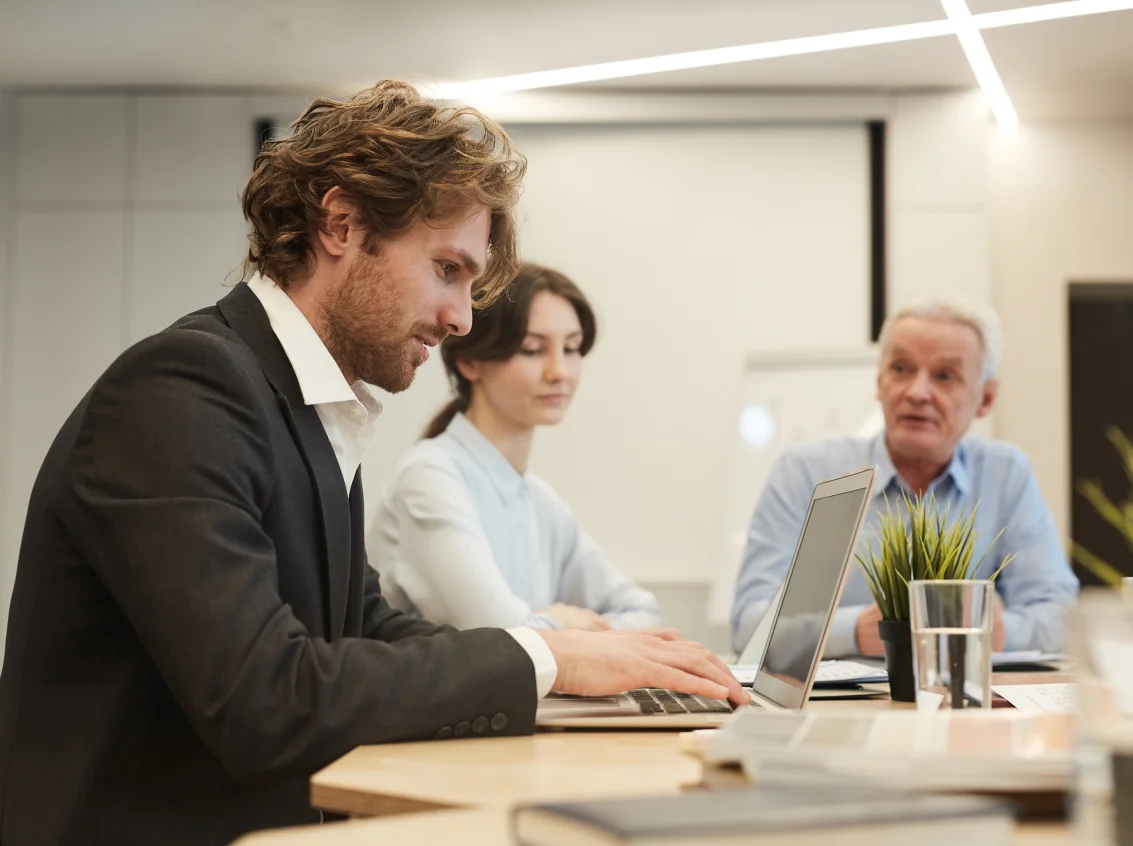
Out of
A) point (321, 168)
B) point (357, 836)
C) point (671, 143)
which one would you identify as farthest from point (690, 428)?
point (357, 836)

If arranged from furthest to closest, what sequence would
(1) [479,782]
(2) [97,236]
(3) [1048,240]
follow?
(2) [97,236] → (3) [1048,240] → (1) [479,782]

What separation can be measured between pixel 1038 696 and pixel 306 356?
3.17ft

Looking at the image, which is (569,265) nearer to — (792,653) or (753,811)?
(792,653)

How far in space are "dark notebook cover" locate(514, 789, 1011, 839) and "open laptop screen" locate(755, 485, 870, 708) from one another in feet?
2.32

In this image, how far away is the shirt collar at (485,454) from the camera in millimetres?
2830

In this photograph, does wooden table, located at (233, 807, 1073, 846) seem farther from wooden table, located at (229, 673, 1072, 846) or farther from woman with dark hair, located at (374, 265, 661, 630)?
woman with dark hair, located at (374, 265, 661, 630)

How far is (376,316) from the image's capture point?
5.28 feet

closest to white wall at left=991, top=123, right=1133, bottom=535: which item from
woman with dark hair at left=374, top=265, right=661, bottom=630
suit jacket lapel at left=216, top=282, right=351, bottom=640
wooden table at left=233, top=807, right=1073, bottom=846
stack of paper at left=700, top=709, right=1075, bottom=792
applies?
woman with dark hair at left=374, top=265, right=661, bottom=630

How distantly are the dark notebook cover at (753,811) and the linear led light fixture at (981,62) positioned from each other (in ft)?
13.6

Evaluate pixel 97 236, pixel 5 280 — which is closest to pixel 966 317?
pixel 97 236

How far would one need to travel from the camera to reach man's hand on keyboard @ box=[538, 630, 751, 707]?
1.33 meters

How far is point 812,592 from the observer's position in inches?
57.9

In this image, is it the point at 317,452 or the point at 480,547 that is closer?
the point at 317,452

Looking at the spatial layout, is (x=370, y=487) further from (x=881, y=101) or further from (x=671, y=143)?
(x=881, y=101)
